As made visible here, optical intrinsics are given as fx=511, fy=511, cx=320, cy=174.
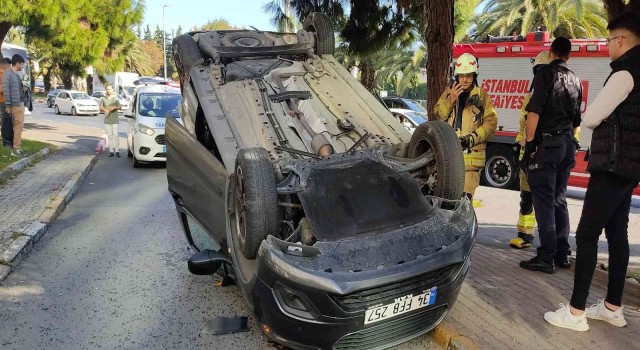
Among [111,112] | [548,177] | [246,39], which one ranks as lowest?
[548,177]

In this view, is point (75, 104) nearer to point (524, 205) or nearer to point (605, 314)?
point (524, 205)

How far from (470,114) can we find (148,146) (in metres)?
7.85

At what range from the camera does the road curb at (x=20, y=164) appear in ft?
28.8

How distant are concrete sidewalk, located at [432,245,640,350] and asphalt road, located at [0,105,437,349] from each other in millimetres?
344

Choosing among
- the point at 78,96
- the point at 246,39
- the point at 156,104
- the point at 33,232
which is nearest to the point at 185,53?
the point at 246,39

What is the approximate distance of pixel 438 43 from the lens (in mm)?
6684

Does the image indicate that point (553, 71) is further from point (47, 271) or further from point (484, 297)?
point (47, 271)

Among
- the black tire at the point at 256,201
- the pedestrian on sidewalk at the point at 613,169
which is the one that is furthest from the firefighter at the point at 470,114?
the black tire at the point at 256,201

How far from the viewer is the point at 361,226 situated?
3229 millimetres

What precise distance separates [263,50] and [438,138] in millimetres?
2543

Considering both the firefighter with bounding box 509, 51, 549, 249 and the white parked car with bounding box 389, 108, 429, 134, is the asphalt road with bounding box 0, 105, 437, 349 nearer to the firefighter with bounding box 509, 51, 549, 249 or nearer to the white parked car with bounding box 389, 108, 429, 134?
the firefighter with bounding box 509, 51, 549, 249

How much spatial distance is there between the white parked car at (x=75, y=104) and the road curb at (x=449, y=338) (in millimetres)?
30210

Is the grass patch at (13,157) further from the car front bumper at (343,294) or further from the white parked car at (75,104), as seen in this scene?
the white parked car at (75,104)

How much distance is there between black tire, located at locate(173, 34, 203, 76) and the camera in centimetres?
518
